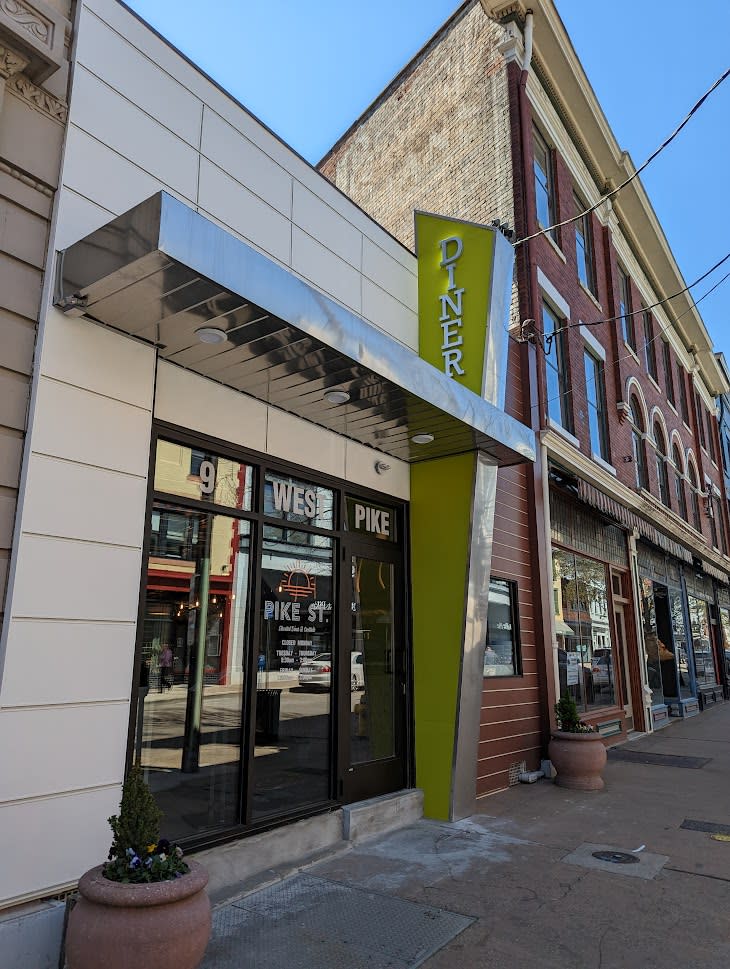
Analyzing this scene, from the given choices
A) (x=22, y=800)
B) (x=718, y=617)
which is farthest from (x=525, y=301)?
(x=718, y=617)

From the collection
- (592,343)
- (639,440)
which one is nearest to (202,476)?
(592,343)

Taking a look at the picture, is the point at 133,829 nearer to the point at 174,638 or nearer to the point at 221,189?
the point at 174,638

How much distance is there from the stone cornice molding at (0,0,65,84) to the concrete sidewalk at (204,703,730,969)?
18.4ft

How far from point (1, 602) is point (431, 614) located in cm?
465

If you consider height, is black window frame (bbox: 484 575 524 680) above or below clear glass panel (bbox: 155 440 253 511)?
below

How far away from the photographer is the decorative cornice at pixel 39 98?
4.43 metres

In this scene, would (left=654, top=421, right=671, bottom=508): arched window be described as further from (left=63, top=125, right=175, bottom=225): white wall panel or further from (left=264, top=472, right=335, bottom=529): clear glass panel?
(left=63, top=125, right=175, bottom=225): white wall panel

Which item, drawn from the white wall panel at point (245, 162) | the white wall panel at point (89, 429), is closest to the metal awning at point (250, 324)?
the white wall panel at point (89, 429)

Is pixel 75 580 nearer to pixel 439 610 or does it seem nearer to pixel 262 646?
pixel 262 646

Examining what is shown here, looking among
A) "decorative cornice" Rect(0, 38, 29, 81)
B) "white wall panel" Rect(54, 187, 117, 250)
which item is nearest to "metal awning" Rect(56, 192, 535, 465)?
"white wall panel" Rect(54, 187, 117, 250)

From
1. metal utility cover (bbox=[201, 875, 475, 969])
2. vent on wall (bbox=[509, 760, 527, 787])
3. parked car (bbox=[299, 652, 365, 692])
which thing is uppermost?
parked car (bbox=[299, 652, 365, 692])

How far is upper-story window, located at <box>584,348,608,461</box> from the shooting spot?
13781mm

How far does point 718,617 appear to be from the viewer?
2384 cm

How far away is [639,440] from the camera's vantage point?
677 inches
